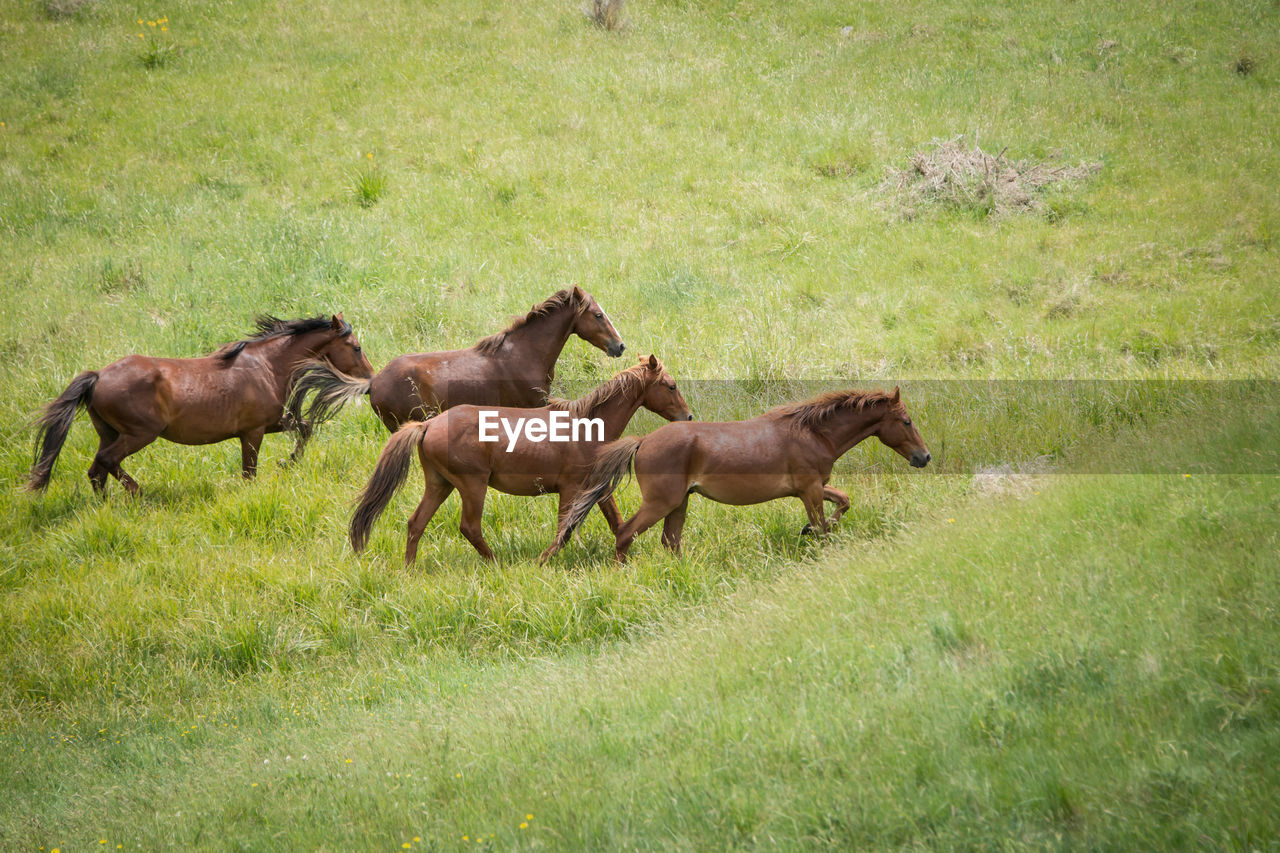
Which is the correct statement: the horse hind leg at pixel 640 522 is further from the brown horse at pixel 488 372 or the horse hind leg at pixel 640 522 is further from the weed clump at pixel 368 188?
the weed clump at pixel 368 188

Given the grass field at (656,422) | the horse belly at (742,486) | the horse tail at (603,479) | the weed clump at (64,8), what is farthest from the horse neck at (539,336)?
the weed clump at (64,8)

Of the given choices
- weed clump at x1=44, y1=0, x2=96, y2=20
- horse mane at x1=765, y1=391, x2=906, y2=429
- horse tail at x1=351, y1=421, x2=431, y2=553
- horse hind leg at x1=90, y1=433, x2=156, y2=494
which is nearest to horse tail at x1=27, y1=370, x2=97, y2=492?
horse hind leg at x1=90, y1=433, x2=156, y2=494

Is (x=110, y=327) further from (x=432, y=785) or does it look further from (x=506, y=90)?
(x=432, y=785)

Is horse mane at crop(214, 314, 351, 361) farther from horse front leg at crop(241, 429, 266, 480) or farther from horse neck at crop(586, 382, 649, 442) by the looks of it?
horse neck at crop(586, 382, 649, 442)

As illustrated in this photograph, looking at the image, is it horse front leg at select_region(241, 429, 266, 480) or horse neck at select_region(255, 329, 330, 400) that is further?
horse neck at select_region(255, 329, 330, 400)

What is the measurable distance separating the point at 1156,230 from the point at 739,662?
12.0m

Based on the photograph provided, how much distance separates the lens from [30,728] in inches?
267

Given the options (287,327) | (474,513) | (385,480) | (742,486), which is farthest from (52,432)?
(742,486)

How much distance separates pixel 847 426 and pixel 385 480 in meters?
3.96

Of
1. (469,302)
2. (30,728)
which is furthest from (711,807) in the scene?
(469,302)

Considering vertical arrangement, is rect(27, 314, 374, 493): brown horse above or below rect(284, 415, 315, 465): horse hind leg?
above

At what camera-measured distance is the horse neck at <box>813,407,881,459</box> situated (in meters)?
8.06

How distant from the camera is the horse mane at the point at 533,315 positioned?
33.2 feet

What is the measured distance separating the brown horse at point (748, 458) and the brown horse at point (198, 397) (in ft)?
14.3
